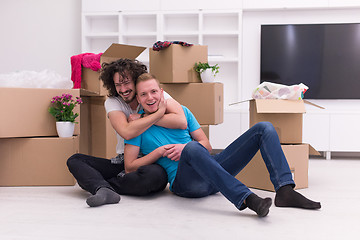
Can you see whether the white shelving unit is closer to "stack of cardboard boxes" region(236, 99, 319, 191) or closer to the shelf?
A: the shelf

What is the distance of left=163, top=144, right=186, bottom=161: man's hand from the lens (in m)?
1.97

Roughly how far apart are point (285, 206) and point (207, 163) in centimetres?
44

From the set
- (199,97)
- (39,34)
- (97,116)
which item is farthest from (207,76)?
(39,34)

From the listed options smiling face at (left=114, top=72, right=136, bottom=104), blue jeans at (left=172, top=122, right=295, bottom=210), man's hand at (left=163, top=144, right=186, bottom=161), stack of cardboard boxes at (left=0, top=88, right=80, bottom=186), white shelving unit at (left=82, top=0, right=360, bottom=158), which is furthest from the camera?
white shelving unit at (left=82, top=0, right=360, bottom=158)

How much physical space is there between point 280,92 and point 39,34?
3019 mm

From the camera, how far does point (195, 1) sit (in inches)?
163

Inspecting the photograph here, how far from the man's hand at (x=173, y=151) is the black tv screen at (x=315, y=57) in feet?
7.99

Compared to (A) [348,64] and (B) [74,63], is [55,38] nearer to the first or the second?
(B) [74,63]

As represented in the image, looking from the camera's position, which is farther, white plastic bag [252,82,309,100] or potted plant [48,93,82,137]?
potted plant [48,93,82,137]

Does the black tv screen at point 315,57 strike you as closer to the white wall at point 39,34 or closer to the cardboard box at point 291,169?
the cardboard box at point 291,169

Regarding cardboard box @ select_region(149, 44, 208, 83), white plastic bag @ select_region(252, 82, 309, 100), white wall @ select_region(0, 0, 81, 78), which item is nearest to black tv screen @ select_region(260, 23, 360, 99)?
cardboard box @ select_region(149, 44, 208, 83)

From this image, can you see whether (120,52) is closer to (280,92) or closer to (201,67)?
(201,67)

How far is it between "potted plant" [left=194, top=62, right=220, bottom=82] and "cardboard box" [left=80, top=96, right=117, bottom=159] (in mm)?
713

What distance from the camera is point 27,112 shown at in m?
2.43
